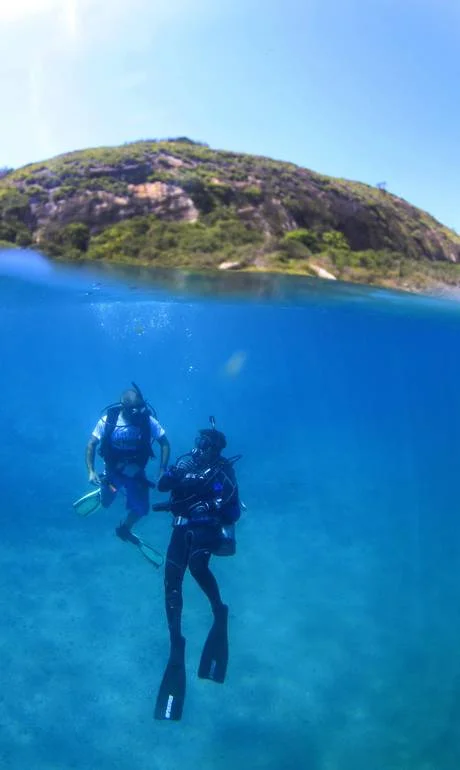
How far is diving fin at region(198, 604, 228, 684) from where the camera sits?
205 inches

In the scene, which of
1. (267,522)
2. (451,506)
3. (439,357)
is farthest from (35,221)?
(451,506)

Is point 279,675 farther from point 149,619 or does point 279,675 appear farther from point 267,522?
point 267,522

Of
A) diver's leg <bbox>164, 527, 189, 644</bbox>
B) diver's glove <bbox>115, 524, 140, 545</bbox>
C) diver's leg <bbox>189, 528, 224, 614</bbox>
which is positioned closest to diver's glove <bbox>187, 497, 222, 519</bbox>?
diver's leg <bbox>189, 528, 224, 614</bbox>

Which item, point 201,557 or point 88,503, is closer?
point 201,557

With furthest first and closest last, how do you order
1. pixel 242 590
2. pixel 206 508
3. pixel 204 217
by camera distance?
pixel 204 217
pixel 242 590
pixel 206 508

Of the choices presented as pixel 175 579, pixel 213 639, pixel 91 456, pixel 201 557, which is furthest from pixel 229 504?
pixel 91 456

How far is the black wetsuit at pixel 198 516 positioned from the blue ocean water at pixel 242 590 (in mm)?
2175

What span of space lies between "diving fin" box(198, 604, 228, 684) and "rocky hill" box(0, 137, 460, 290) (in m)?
13.8

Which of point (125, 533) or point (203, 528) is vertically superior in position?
point (125, 533)

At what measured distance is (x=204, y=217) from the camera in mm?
19969

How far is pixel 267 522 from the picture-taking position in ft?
44.3

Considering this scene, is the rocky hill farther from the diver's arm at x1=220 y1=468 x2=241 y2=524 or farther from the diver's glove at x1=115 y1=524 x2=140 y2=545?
the diver's arm at x1=220 y1=468 x2=241 y2=524

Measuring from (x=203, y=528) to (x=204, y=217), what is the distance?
16370mm

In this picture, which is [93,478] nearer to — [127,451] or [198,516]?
[127,451]
